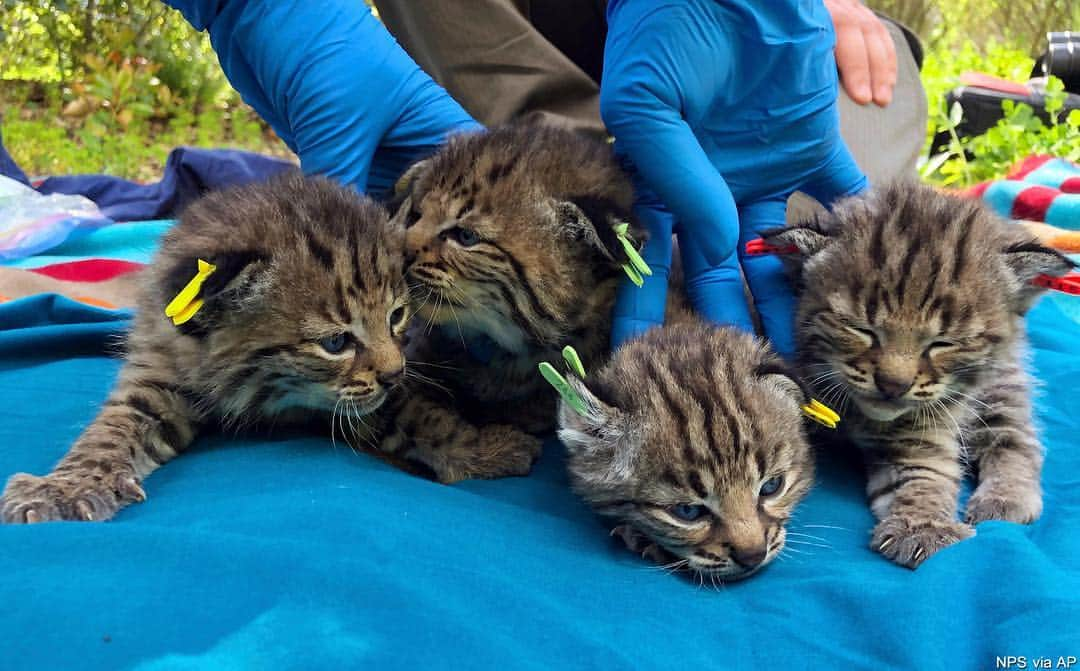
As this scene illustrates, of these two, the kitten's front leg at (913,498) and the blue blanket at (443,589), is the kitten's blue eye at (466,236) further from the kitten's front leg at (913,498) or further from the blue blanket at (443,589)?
the kitten's front leg at (913,498)

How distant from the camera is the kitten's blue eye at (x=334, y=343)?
272cm

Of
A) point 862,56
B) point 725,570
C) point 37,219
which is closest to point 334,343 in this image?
point 725,570

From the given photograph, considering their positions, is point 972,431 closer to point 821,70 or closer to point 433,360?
point 821,70

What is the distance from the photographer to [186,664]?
165 centimetres

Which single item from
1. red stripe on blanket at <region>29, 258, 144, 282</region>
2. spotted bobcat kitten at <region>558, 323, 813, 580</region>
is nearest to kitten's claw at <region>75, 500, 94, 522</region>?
spotted bobcat kitten at <region>558, 323, 813, 580</region>

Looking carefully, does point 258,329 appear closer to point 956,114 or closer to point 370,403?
point 370,403

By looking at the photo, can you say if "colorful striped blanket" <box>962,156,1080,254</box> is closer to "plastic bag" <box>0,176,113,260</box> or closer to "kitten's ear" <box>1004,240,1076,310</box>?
"kitten's ear" <box>1004,240,1076,310</box>

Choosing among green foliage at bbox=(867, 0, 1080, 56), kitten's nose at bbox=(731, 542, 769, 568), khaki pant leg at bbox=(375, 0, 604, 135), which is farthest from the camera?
green foliage at bbox=(867, 0, 1080, 56)

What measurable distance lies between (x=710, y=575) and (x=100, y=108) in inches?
396

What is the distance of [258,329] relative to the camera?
268 centimetres

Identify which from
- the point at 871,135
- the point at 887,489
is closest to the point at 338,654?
the point at 887,489

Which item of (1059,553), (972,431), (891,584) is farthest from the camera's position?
(972,431)

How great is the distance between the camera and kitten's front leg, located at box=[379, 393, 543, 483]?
2.94 meters

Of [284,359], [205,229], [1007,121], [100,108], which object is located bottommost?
[1007,121]
